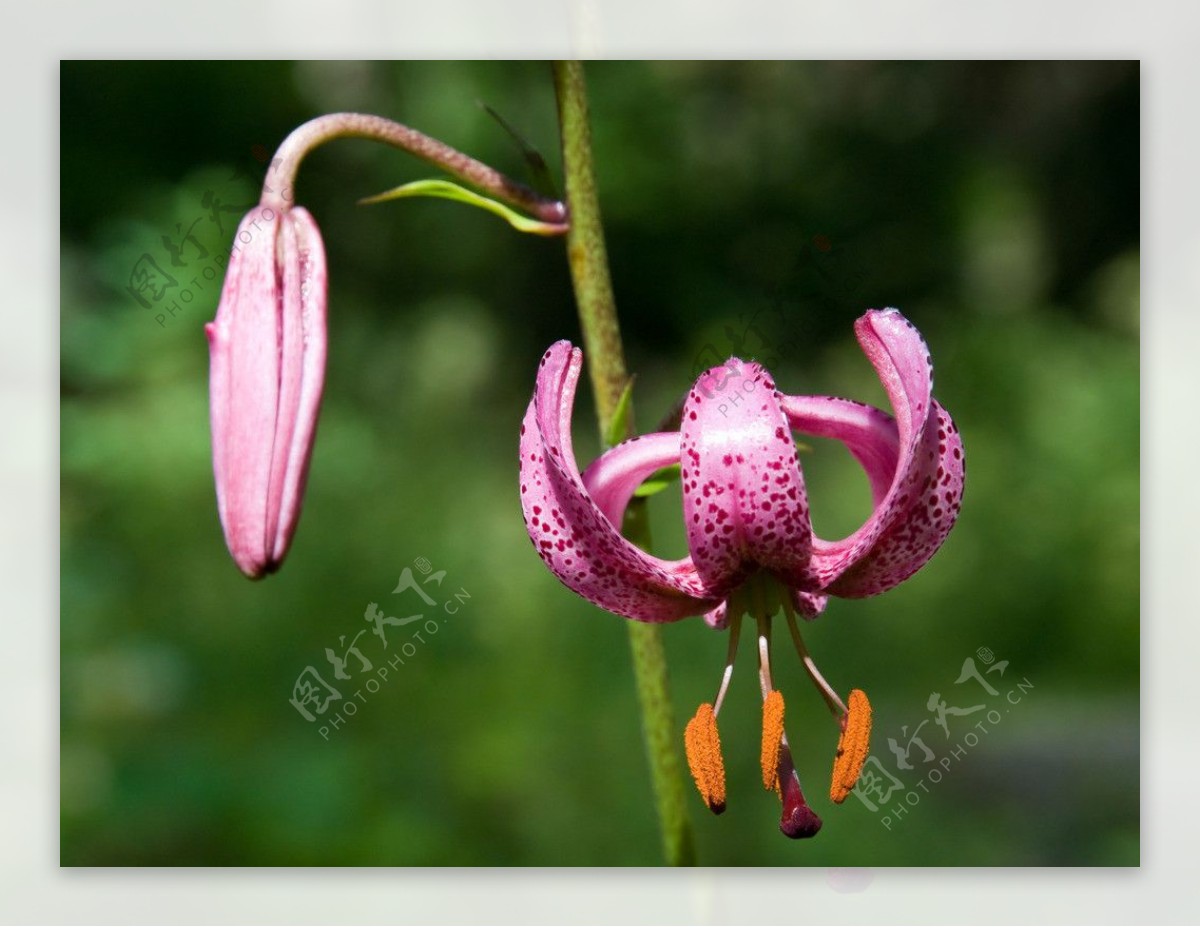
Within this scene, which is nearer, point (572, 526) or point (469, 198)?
point (572, 526)

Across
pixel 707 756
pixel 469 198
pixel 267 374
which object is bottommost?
pixel 707 756

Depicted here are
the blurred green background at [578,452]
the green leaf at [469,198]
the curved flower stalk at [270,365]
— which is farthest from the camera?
the blurred green background at [578,452]

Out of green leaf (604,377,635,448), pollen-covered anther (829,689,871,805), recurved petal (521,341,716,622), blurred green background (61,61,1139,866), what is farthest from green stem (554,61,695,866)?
blurred green background (61,61,1139,866)

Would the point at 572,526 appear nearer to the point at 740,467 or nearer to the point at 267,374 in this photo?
the point at 740,467

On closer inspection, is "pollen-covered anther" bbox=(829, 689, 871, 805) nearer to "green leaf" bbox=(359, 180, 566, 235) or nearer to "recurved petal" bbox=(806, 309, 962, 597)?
"recurved petal" bbox=(806, 309, 962, 597)

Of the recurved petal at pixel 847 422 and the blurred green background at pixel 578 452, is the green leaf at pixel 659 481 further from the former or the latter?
the blurred green background at pixel 578 452

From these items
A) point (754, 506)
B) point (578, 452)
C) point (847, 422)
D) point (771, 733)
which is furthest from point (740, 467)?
point (578, 452)

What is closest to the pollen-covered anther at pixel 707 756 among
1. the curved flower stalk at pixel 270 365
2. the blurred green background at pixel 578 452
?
the curved flower stalk at pixel 270 365
